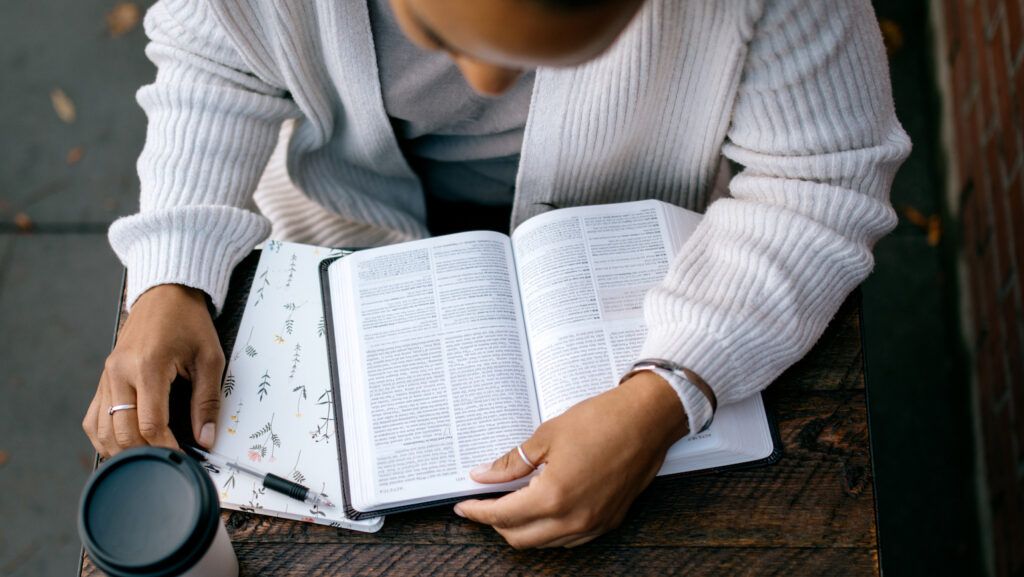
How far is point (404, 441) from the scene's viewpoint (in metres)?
0.82

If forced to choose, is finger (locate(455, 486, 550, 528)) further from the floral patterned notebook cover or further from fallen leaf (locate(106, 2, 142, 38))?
fallen leaf (locate(106, 2, 142, 38))

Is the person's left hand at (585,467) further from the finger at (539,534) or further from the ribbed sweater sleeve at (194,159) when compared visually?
the ribbed sweater sleeve at (194,159)

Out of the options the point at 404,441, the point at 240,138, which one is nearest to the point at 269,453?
the point at 404,441

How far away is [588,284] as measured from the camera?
90cm

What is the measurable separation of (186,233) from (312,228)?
313mm

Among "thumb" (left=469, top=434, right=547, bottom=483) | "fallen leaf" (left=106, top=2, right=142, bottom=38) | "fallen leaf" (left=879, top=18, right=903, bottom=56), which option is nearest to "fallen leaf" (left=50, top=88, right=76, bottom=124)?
"fallen leaf" (left=106, top=2, right=142, bottom=38)

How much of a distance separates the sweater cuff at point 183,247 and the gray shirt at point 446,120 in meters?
0.24

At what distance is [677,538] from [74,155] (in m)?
1.73

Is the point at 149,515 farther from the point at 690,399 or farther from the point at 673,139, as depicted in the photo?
the point at 673,139

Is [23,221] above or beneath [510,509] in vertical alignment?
above

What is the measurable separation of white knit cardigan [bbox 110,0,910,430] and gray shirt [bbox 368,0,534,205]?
32 mm

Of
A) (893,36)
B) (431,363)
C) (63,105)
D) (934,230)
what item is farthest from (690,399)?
(63,105)

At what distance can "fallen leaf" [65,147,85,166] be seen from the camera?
1961 mm

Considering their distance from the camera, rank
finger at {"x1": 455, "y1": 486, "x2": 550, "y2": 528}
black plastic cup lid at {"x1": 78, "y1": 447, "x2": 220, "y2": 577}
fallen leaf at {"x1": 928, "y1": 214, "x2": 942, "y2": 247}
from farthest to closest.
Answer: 1. fallen leaf at {"x1": 928, "y1": 214, "x2": 942, "y2": 247}
2. finger at {"x1": 455, "y1": 486, "x2": 550, "y2": 528}
3. black plastic cup lid at {"x1": 78, "y1": 447, "x2": 220, "y2": 577}
